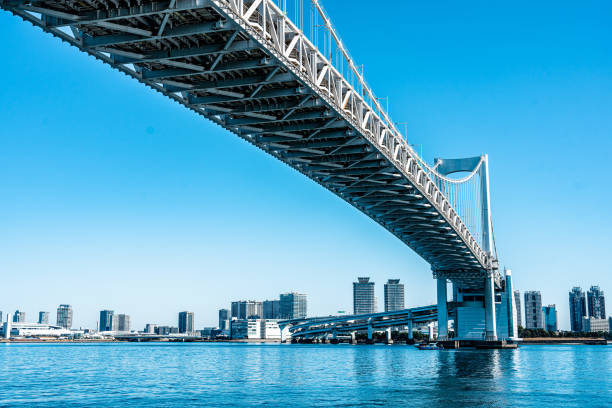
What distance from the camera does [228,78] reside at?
26.4m

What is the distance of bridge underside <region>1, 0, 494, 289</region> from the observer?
2036cm

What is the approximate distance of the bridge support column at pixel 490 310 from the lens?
3521 inches

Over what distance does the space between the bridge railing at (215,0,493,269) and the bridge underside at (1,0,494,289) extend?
0.26 m

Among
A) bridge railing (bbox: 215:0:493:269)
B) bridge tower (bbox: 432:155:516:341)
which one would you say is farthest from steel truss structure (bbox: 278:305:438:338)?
bridge railing (bbox: 215:0:493:269)

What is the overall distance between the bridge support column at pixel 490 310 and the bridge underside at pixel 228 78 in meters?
47.7

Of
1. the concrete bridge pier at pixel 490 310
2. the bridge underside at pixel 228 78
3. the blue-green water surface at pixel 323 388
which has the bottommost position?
the blue-green water surface at pixel 323 388

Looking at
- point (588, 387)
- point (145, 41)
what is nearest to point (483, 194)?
point (588, 387)

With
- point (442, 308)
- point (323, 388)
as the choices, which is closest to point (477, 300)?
point (442, 308)

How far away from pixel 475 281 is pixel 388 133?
6160 centimetres

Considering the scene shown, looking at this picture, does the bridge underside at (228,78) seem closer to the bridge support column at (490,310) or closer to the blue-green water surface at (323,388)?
the blue-green water surface at (323,388)

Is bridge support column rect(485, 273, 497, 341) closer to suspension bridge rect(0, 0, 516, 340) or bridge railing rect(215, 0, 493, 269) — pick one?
suspension bridge rect(0, 0, 516, 340)

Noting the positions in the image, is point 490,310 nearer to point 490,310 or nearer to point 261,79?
point 490,310

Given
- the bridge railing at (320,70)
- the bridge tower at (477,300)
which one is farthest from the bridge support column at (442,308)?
the bridge railing at (320,70)

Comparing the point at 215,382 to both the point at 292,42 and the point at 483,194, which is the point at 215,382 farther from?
the point at 483,194
